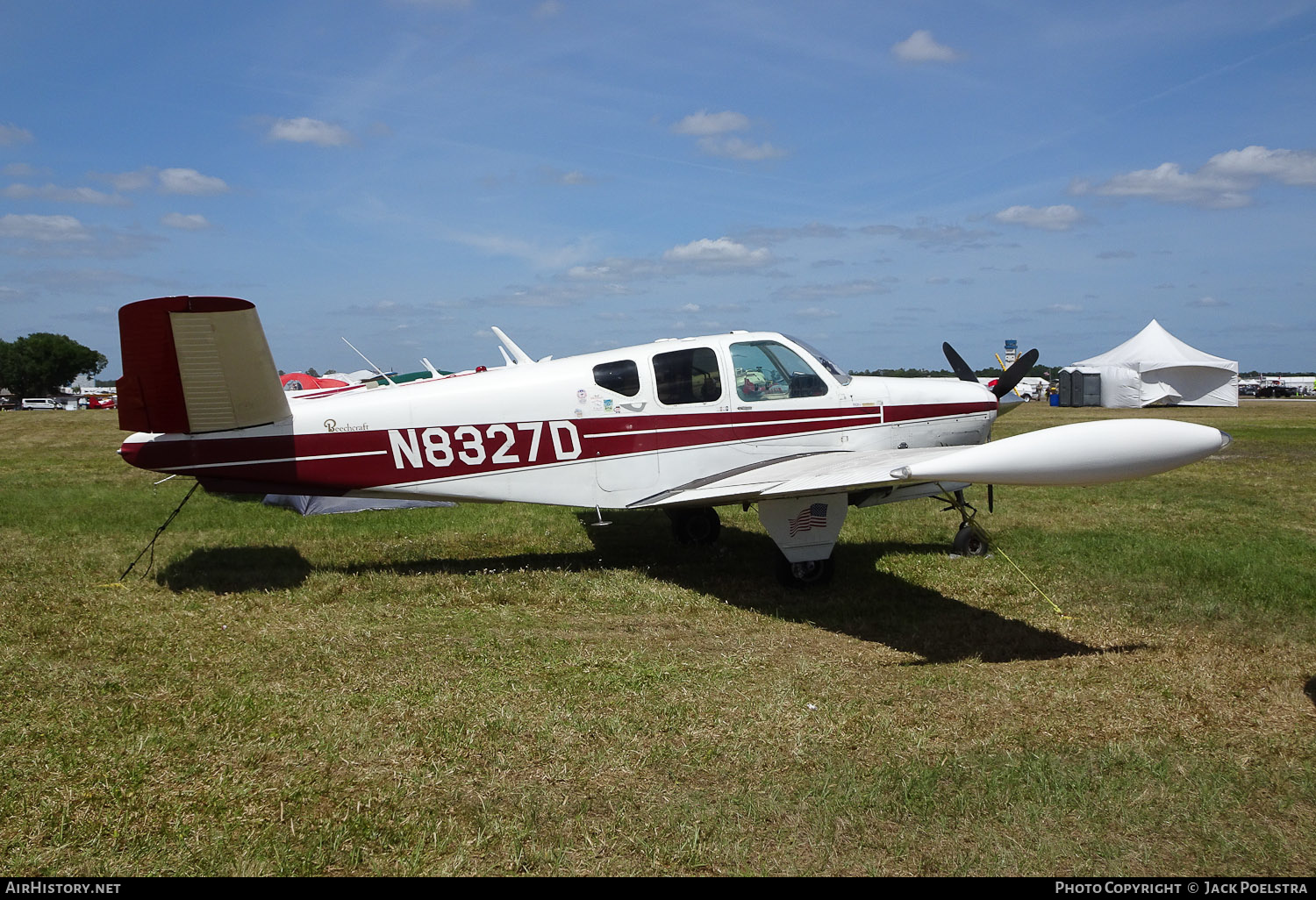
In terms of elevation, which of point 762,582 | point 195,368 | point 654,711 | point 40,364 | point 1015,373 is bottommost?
point 762,582

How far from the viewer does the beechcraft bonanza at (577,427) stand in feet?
21.5

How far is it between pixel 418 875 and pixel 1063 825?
2484 millimetres

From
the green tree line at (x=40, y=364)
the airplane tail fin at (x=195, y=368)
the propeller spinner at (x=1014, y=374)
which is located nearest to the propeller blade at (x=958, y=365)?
the propeller spinner at (x=1014, y=374)

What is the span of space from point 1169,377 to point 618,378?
130 feet

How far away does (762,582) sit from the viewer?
302 inches

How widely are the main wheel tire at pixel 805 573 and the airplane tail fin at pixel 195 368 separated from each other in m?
4.40

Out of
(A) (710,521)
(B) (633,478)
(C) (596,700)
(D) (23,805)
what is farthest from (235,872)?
(A) (710,521)

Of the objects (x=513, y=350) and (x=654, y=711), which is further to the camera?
(x=513, y=350)

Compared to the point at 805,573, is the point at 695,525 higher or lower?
higher

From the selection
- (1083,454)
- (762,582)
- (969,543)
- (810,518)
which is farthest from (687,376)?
(1083,454)

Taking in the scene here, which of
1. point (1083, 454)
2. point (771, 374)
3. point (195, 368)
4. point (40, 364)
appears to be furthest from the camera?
point (40, 364)

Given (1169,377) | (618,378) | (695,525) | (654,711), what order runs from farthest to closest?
1. (1169,377)
2. (695,525)
3. (618,378)
4. (654,711)

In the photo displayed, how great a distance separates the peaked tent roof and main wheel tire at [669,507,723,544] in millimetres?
37064

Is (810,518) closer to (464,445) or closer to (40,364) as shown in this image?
(464,445)
